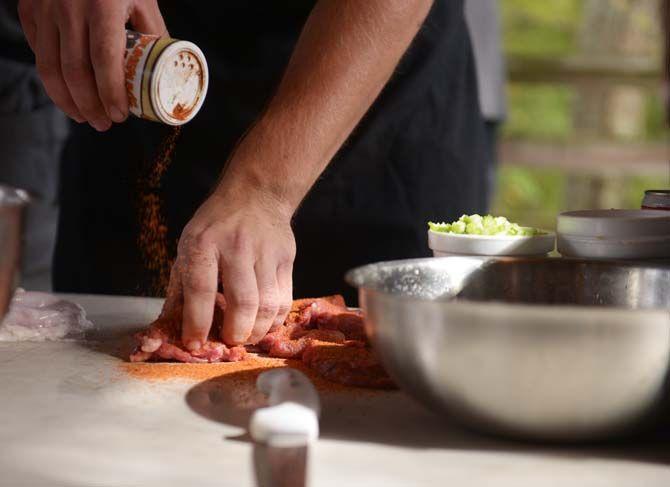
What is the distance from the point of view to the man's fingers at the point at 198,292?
5.38 ft

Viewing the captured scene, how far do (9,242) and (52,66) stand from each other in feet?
2.31

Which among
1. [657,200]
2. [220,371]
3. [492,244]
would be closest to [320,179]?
[492,244]

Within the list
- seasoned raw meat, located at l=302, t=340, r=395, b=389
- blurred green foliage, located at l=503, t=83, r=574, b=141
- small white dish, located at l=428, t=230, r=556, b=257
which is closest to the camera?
seasoned raw meat, located at l=302, t=340, r=395, b=389

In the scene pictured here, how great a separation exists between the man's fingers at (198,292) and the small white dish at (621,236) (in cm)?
65

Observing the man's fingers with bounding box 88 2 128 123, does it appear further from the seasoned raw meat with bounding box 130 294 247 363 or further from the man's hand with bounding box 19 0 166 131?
the seasoned raw meat with bounding box 130 294 247 363

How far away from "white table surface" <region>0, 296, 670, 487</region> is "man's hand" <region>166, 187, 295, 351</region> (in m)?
0.17

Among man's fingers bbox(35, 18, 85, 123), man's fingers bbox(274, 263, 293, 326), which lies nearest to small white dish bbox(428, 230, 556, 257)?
man's fingers bbox(274, 263, 293, 326)

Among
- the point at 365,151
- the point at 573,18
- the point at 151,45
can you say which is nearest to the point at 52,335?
the point at 151,45

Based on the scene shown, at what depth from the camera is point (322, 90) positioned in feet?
6.33

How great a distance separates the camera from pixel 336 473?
44.8 inches

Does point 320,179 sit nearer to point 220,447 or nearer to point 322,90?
point 322,90

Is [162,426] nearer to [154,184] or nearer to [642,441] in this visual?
[642,441]

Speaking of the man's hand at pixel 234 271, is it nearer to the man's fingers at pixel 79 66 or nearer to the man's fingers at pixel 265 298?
the man's fingers at pixel 265 298

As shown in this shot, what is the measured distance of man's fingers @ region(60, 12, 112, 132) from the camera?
6.02ft
